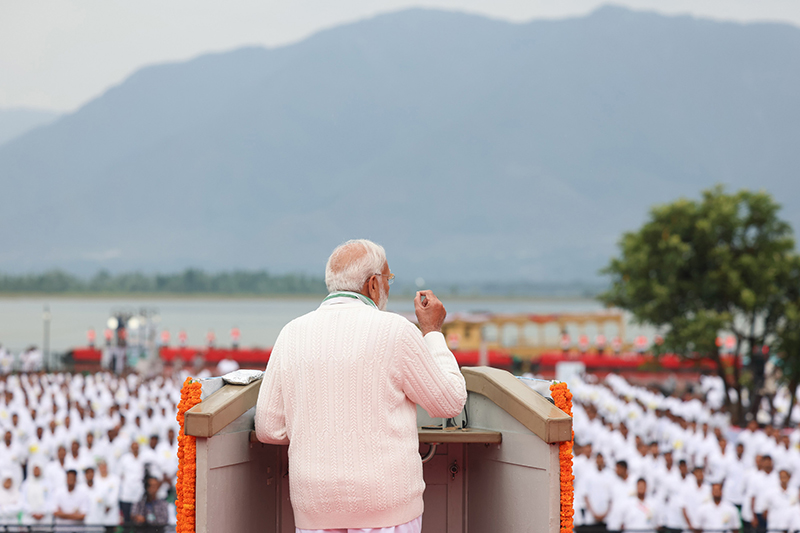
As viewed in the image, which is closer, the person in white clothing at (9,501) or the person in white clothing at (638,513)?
the person in white clothing at (638,513)

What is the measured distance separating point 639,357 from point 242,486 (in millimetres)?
31653

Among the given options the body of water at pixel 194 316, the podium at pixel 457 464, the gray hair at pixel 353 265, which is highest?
the gray hair at pixel 353 265

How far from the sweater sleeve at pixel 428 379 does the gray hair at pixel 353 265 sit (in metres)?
0.27

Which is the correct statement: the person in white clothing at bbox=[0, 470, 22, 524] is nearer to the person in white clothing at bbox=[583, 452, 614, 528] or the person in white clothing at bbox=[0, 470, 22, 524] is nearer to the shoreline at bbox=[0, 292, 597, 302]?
the person in white clothing at bbox=[583, 452, 614, 528]

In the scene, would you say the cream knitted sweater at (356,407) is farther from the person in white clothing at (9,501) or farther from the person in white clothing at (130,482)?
the person in white clothing at (9,501)

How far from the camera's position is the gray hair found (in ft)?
8.45

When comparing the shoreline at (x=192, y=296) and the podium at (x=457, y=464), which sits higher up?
the podium at (x=457, y=464)

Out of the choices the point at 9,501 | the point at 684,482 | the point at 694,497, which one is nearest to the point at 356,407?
the point at 694,497

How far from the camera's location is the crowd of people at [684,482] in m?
8.20

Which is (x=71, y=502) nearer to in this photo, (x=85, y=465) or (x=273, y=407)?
(x=85, y=465)

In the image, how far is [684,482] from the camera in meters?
8.57

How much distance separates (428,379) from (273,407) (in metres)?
0.56

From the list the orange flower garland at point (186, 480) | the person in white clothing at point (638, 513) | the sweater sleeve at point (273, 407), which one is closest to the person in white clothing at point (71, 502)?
the person in white clothing at point (638, 513)

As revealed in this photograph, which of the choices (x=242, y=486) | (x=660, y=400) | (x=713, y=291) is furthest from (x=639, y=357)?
(x=242, y=486)
